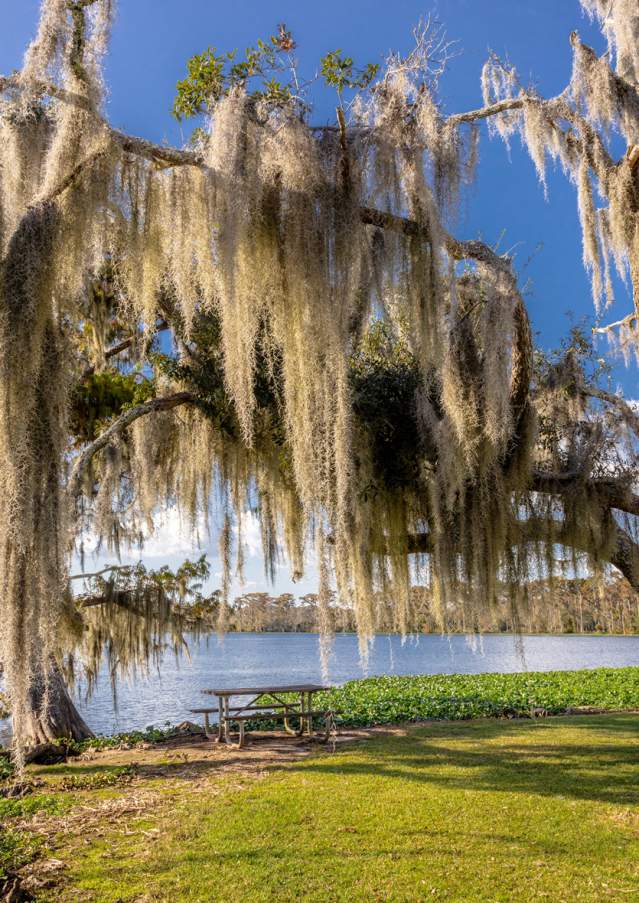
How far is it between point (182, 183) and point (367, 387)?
282 centimetres

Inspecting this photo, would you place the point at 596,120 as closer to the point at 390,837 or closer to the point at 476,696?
the point at 390,837

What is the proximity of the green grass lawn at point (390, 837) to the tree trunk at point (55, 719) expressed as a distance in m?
3.27

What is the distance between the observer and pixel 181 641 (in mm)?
11211

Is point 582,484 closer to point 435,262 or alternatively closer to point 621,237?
point 621,237

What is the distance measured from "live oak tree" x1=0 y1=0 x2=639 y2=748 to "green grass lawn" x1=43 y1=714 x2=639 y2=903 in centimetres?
132

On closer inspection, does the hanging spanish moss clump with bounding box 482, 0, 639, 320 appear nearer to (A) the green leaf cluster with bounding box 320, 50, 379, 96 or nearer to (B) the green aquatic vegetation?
(A) the green leaf cluster with bounding box 320, 50, 379, 96

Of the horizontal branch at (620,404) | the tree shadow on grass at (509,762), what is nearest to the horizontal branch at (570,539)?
the horizontal branch at (620,404)

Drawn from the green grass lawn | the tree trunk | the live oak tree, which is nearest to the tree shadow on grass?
the green grass lawn

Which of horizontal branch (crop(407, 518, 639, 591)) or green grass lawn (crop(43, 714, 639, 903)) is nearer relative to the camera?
green grass lawn (crop(43, 714, 639, 903))

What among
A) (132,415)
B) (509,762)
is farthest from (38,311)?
(509,762)

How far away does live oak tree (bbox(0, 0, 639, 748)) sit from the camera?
3.89m

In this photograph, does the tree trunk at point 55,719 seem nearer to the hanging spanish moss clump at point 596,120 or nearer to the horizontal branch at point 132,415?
the horizontal branch at point 132,415

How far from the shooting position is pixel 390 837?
15.4 ft

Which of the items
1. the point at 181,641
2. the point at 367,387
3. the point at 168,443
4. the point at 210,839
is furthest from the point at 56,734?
the point at 367,387
